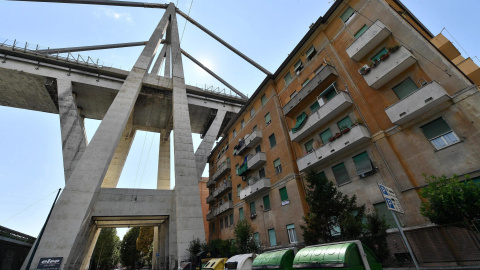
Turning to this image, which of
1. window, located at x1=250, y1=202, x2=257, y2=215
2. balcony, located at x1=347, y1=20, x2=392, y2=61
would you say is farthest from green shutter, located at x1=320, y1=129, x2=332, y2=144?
window, located at x1=250, y1=202, x2=257, y2=215

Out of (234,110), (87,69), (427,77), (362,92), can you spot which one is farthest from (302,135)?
(87,69)

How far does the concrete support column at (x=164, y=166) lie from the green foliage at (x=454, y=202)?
107 feet

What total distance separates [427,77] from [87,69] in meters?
35.3

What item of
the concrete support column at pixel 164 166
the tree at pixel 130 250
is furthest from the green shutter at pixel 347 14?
the tree at pixel 130 250

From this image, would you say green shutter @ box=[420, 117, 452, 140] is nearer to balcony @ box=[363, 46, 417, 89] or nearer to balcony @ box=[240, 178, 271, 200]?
balcony @ box=[363, 46, 417, 89]

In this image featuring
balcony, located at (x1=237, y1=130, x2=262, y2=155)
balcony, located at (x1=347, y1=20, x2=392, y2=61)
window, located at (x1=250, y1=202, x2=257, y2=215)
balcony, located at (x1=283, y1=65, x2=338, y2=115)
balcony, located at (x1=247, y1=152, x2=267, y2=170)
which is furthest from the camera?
balcony, located at (x1=237, y1=130, x2=262, y2=155)

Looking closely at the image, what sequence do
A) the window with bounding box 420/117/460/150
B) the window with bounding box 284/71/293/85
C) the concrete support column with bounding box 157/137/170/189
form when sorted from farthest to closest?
the concrete support column with bounding box 157/137/170/189
the window with bounding box 284/71/293/85
the window with bounding box 420/117/460/150

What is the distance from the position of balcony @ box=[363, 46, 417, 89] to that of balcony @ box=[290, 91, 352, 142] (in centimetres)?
182

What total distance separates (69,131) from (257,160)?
21.6m

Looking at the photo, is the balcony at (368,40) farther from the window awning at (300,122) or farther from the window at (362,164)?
the window at (362,164)

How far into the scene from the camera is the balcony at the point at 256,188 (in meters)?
20.4

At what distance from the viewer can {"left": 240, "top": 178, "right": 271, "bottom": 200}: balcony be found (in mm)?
20391

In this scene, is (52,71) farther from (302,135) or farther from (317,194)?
(317,194)

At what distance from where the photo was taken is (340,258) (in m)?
6.54
